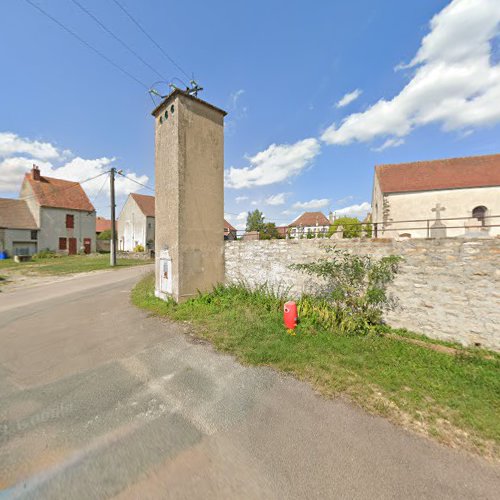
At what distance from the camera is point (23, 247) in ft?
82.1

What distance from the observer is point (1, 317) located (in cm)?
732

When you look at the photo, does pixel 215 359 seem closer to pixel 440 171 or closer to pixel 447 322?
pixel 447 322

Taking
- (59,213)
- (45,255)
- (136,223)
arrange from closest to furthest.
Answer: (45,255), (59,213), (136,223)

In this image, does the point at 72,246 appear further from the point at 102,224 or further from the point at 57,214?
the point at 102,224

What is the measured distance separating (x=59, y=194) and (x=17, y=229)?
6298 millimetres

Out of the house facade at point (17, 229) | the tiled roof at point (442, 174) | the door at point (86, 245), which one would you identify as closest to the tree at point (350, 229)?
the tiled roof at point (442, 174)

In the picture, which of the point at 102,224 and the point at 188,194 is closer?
the point at 188,194

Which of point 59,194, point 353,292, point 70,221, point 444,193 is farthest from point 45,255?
point 444,193

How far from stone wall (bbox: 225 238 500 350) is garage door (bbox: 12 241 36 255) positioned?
106 ft

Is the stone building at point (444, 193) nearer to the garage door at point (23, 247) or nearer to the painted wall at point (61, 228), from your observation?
the painted wall at point (61, 228)

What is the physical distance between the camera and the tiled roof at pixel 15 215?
79.5ft

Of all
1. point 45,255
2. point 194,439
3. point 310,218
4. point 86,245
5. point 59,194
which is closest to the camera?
point 194,439

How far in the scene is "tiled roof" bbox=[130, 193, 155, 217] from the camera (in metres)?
35.1

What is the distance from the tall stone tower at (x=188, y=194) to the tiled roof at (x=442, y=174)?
17.1 m
